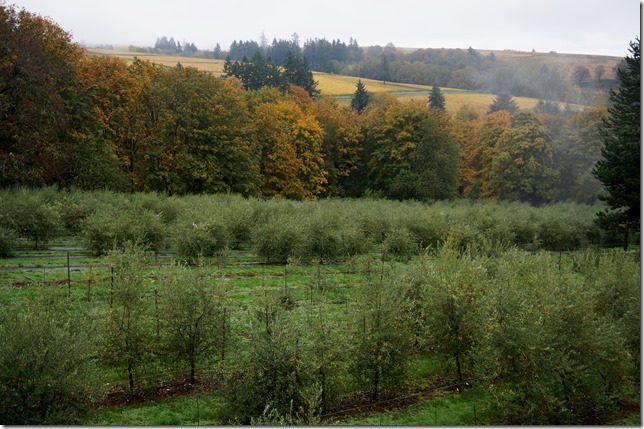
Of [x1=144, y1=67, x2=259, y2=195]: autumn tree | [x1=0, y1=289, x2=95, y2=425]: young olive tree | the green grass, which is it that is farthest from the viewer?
[x1=144, y1=67, x2=259, y2=195]: autumn tree

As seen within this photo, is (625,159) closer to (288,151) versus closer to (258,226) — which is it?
(258,226)

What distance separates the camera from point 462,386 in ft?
35.4

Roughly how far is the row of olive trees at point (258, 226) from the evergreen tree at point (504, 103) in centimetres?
3203

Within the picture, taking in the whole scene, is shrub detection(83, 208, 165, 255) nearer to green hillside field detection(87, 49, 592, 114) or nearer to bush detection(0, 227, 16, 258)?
bush detection(0, 227, 16, 258)

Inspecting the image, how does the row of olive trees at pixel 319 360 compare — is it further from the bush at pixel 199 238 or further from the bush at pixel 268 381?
the bush at pixel 199 238

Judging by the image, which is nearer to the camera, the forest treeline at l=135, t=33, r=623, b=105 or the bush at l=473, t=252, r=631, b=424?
the bush at l=473, t=252, r=631, b=424

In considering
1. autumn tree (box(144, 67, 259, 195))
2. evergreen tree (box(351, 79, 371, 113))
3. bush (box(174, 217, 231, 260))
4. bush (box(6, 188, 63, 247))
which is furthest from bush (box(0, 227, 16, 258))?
evergreen tree (box(351, 79, 371, 113))

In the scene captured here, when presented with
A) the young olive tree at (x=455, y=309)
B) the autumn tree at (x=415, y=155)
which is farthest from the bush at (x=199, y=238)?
the autumn tree at (x=415, y=155)

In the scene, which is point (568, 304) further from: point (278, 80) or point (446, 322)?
point (278, 80)

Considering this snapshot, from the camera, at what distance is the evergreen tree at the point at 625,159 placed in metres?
18.5

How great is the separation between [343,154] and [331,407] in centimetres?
4615

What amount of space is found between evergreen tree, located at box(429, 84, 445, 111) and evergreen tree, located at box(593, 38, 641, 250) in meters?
39.3

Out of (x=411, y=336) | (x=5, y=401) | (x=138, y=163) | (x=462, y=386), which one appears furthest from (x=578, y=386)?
(x=138, y=163)

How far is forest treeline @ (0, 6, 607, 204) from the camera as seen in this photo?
26.7 m
